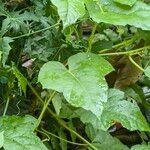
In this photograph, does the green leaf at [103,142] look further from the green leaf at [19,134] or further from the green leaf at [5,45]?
the green leaf at [5,45]

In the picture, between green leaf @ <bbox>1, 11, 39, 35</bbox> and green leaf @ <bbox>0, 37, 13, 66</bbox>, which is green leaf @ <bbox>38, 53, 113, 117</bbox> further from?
green leaf @ <bbox>1, 11, 39, 35</bbox>

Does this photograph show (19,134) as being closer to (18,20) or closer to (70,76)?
(70,76)

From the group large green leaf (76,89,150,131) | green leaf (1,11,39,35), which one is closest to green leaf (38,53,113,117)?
large green leaf (76,89,150,131)

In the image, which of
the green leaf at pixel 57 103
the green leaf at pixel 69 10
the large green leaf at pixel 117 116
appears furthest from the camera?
the green leaf at pixel 57 103

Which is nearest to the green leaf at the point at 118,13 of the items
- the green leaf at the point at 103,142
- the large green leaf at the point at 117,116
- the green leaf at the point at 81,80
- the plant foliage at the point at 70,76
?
the plant foliage at the point at 70,76

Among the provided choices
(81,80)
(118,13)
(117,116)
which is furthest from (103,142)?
(118,13)

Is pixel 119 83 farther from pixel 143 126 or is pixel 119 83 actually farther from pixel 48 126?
pixel 143 126
